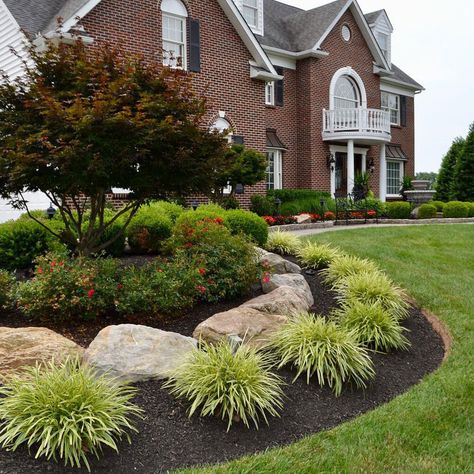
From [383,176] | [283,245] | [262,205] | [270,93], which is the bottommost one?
[283,245]

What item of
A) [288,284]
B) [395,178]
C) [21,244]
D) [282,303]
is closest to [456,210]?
[395,178]

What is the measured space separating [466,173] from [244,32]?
40.9 feet

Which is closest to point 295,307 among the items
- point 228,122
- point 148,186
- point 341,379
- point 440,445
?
point 341,379

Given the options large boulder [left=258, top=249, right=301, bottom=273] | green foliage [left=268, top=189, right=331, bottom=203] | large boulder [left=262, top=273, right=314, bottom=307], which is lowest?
large boulder [left=262, top=273, right=314, bottom=307]

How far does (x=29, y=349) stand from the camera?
4320 millimetres

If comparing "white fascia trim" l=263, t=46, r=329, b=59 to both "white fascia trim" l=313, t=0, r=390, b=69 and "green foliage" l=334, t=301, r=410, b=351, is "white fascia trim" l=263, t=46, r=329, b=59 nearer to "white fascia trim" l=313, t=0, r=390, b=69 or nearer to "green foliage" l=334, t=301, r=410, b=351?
"white fascia trim" l=313, t=0, r=390, b=69

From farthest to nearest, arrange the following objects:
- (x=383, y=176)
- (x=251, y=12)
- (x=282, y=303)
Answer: (x=383, y=176) → (x=251, y=12) → (x=282, y=303)

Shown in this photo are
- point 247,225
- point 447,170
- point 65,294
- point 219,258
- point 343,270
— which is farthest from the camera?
point 447,170

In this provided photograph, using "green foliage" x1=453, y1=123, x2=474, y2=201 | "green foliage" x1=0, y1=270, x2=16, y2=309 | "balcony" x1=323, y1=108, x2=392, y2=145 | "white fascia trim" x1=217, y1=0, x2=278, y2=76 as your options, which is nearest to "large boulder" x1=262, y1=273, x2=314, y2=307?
"green foliage" x1=0, y1=270, x2=16, y2=309

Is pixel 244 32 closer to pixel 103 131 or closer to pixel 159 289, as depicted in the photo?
pixel 103 131

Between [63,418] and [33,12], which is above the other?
[33,12]

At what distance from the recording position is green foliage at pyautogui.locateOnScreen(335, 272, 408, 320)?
628 centimetres

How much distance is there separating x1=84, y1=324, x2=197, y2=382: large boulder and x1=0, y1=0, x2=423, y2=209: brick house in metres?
10.4

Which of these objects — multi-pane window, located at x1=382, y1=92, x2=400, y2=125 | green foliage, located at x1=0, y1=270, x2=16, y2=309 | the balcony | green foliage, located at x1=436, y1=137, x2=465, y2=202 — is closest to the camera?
green foliage, located at x1=0, y1=270, x2=16, y2=309
